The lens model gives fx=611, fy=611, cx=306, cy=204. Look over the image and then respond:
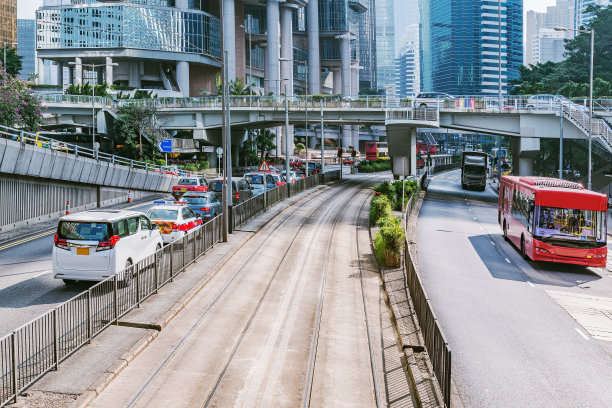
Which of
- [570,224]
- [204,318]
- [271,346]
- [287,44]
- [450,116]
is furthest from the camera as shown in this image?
[287,44]

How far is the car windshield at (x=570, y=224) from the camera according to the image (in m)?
21.9

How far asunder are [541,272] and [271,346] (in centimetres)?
1310

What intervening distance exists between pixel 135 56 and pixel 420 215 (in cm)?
A: 8714

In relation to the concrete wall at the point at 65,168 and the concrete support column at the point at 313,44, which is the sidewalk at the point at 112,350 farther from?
the concrete support column at the point at 313,44

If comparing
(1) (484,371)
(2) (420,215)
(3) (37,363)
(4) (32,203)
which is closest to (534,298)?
(1) (484,371)

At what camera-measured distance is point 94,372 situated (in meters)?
11.0

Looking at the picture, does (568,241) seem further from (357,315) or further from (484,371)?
(484,371)

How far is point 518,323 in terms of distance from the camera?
15672 mm

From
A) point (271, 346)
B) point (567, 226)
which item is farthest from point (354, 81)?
point (271, 346)

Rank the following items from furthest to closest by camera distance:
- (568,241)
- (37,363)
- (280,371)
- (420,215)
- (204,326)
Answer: (420,215), (568,241), (204,326), (280,371), (37,363)

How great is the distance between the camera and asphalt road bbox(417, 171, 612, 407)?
37.2 feet

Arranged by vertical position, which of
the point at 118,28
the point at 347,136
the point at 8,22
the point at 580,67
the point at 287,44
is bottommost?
the point at 347,136

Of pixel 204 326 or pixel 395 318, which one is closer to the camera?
pixel 204 326

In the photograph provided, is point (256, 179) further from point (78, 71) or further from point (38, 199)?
point (78, 71)
